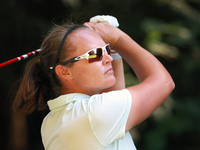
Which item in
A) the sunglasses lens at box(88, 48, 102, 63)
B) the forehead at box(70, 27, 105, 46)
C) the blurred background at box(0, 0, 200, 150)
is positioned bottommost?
the blurred background at box(0, 0, 200, 150)

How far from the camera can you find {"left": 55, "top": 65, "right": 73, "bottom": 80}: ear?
117cm

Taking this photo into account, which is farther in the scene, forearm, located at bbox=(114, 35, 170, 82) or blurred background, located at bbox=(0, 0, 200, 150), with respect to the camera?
blurred background, located at bbox=(0, 0, 200, 150)

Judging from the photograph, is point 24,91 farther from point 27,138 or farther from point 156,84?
point 27,138

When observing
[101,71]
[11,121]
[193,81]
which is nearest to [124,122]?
[101,71]

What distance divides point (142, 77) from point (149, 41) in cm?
93

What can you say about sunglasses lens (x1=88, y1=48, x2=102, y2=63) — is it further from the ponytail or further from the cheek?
the ponytail

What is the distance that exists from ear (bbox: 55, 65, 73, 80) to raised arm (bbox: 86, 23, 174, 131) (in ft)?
0.86

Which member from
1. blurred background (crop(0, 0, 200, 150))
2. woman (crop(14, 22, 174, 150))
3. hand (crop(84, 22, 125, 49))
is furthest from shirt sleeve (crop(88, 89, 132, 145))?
blurred background (crop(0, 0, 200, 150))

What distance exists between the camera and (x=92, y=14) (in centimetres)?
204

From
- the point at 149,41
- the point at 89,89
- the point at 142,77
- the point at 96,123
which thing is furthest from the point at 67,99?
the point at 149,41

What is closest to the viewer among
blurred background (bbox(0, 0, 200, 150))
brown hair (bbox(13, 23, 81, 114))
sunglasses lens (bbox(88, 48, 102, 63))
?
sunglasses lens (bbox(88, 48, 102, 63))

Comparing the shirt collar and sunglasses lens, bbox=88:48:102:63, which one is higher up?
sunglasses lens, bbox=88:48:102:63

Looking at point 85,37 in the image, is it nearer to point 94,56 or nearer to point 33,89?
point 94,56

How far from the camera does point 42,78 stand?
1325 millimetres
